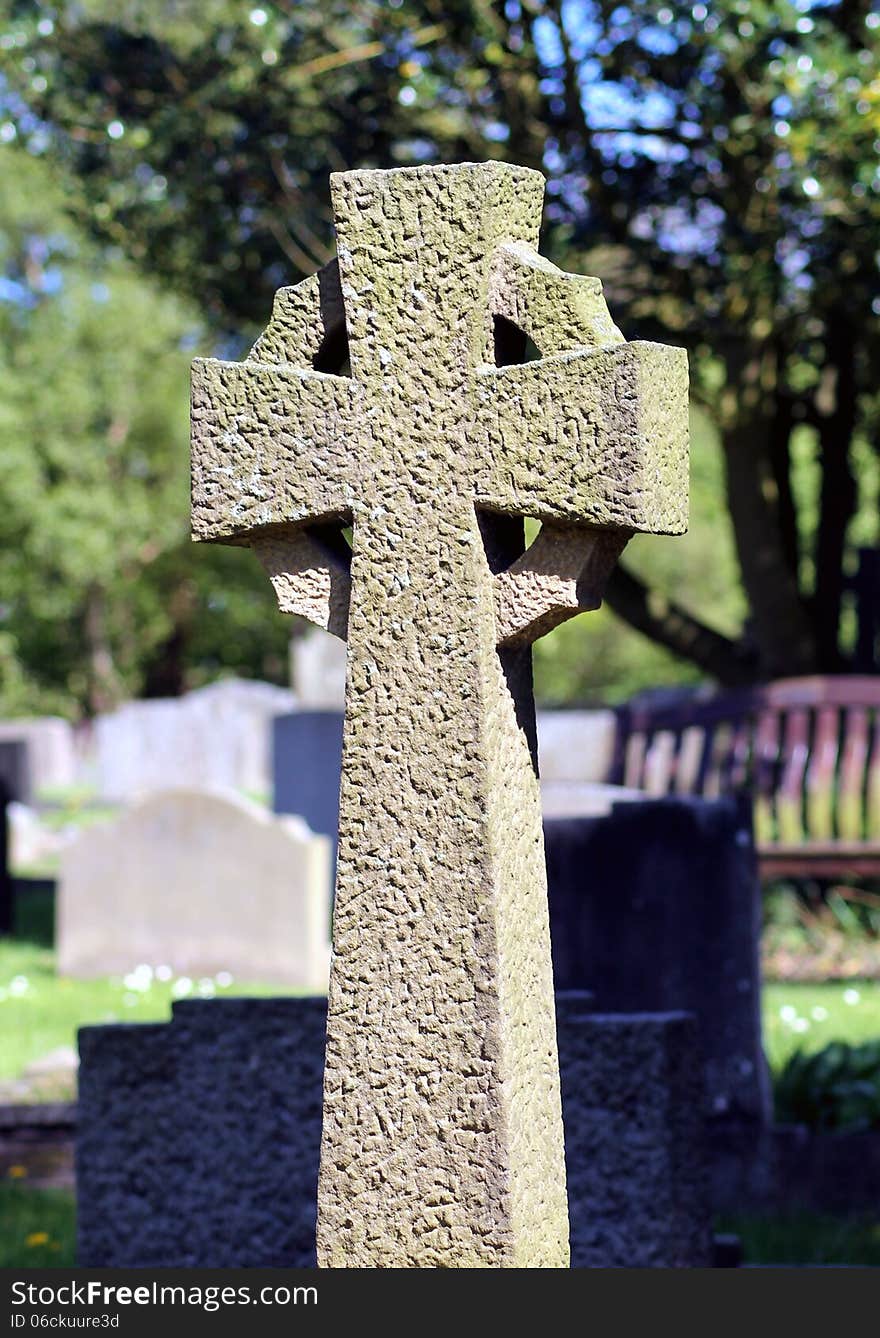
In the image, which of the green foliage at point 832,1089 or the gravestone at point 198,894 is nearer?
the green foliage at point 832,1089

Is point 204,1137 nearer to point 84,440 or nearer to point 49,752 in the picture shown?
point 49,752

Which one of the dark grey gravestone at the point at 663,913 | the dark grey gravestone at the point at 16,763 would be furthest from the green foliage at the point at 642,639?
the dark grey gravestone at the point at 663,913

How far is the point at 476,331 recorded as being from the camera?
2.81 m

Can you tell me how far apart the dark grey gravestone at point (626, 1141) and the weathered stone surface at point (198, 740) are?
2405 centimetres

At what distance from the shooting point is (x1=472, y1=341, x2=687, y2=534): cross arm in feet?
8.87

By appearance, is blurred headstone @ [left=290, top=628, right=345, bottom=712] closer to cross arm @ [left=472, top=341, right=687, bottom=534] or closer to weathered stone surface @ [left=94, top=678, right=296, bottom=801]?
cross arm @ [left=472, top=341, right=687, bottom=534]

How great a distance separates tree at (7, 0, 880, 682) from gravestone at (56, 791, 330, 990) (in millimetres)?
3076

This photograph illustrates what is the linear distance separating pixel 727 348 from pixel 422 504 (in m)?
8.07

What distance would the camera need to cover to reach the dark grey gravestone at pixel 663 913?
5832 mm

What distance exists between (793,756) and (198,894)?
3.64 metres

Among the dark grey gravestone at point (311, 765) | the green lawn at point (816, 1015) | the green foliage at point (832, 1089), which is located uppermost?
the dark grey gravestone at point (311, 765)

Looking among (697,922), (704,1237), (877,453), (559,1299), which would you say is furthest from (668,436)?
(877,453)

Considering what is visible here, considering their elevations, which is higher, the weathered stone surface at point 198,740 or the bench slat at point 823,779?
the weathered stone surface at point 198,740

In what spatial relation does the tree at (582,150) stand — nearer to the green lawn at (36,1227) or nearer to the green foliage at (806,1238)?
the green foliage at (806,1238)
